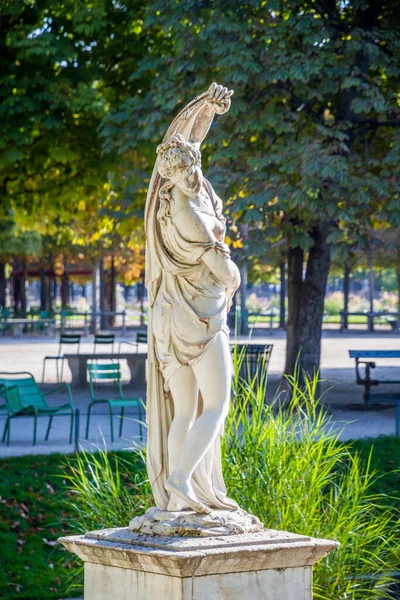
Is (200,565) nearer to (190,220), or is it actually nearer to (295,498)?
(190,220)

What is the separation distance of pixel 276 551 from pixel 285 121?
14595 millimetres

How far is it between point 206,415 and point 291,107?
48.4 feet

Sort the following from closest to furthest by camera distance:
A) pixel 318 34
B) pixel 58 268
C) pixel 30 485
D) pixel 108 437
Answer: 1. pixel 30 485
2. pixel 108 437
3. pixel 318 34
4. pixel 58 268

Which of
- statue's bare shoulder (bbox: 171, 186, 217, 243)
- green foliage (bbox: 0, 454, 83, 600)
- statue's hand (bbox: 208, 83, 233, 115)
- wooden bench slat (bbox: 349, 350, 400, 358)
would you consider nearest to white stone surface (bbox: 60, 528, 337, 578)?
statue's bare shoulder (bbox: 171, 186, 217, 243)

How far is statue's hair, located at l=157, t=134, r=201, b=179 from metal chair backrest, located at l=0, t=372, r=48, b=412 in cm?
983

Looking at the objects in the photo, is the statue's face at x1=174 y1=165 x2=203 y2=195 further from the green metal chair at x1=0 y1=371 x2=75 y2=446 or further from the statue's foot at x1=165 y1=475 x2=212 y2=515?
the green metal chair at x1=0 y1=371 x2=75 y2=446

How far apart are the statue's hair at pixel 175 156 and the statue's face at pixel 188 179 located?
0.8 inches

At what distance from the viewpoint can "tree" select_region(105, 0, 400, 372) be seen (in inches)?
775

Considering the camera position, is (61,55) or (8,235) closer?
(61,55)

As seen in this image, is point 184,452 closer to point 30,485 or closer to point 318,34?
point 30,485

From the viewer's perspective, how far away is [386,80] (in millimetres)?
21422

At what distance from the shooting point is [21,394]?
56.3 feet

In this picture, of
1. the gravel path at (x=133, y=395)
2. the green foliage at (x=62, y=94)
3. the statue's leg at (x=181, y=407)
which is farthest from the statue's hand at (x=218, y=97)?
the green foliage at (x=62, y=94)

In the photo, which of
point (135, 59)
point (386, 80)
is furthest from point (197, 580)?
point (135, 59)
